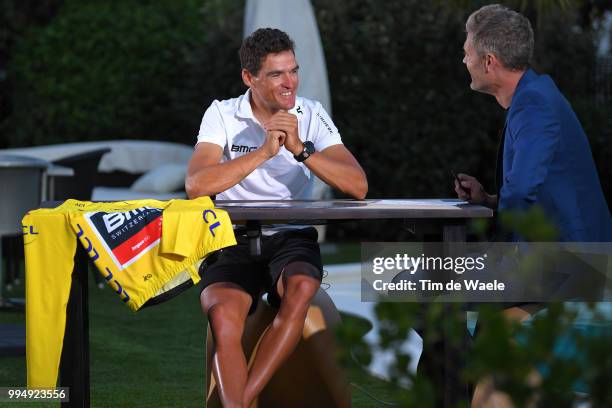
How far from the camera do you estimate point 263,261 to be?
3.77 m

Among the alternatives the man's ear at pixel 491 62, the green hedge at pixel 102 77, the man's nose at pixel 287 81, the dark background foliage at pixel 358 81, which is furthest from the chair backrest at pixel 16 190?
the green hedge at pixel 102 77

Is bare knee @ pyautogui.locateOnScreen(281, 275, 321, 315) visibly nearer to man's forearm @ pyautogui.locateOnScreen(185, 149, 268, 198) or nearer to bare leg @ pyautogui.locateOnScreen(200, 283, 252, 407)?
bare leg @ pyautogui.locateOnScreen(200, 283, 252, 407)

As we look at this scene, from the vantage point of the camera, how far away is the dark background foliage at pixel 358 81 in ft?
35.5

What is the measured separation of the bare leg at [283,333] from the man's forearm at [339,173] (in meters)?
0.40

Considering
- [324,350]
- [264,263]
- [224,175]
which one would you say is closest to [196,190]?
[224,175]

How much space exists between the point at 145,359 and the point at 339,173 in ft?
6.63

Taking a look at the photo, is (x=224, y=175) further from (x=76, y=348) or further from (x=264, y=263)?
(x=76, y=348)

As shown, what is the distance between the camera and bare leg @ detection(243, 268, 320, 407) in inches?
133

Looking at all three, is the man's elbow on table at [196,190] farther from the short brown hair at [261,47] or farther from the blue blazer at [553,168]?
the blue blazer at [553,168]

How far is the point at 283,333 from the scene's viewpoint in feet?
11.3

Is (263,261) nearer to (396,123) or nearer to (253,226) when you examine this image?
(253,226)

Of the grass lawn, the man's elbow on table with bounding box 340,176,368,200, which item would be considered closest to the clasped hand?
the man's elbow on table with bounding box 340,176,368,200

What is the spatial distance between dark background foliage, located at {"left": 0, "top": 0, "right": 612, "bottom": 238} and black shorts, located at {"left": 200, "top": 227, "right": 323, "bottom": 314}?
20.2ft

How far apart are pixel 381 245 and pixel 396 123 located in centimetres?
761
